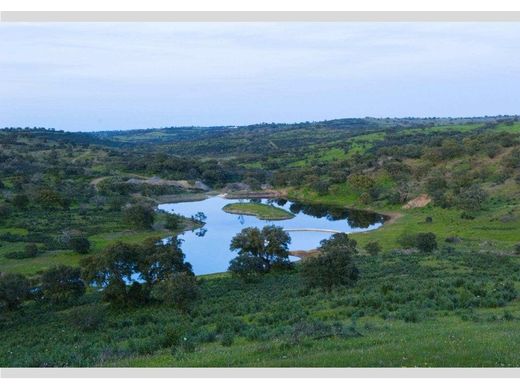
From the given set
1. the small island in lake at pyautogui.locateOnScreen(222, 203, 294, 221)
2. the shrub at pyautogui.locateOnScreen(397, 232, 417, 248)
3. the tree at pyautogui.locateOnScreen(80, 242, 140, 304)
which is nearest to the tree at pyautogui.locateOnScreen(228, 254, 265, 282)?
the tree at pyautogui.locateOnScreen(80, 242, 140, 304)

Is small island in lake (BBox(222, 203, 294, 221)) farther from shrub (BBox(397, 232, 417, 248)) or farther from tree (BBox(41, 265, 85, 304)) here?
tree (BBox(41, 265, 85, 304))

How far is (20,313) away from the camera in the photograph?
27.8 meters

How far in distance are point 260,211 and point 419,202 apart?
21.9m

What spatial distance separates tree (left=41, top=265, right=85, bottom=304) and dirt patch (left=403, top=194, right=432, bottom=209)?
162 ft

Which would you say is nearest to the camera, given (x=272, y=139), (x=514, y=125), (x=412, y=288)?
(x=412, y=288)

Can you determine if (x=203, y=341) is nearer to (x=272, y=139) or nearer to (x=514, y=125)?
(x=514, y=125)

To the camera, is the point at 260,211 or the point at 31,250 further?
the point at 260,211

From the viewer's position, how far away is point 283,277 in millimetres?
34500

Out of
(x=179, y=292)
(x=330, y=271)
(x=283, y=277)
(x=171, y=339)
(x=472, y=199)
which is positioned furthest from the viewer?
(x=472, y=199)

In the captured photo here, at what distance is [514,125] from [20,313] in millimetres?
112246

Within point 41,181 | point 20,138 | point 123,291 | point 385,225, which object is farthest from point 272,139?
point 123,291

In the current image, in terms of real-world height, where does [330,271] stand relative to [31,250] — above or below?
above

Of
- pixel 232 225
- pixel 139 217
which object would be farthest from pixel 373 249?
pixel 232 225

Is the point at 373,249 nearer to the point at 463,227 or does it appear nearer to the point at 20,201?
the point at 463,227
